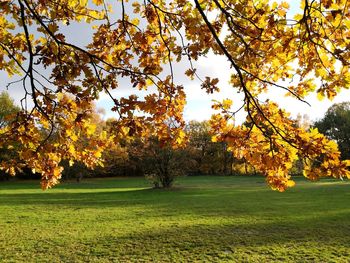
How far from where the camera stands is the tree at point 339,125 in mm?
52281

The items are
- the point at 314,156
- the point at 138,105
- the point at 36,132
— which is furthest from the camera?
the point at 36,132

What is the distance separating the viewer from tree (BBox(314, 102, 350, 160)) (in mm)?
52281

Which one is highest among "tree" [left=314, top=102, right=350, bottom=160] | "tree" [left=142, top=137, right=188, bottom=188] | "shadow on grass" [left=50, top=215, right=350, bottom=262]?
"tree" [left=314, top=102, right=350, bottom=160]

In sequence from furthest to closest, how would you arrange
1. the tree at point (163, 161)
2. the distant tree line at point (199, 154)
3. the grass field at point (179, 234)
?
the distant tree line at point (199, 154) < the tree at point (163, 161) < the grass field at point (179, 234)

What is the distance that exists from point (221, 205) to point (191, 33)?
1042cm

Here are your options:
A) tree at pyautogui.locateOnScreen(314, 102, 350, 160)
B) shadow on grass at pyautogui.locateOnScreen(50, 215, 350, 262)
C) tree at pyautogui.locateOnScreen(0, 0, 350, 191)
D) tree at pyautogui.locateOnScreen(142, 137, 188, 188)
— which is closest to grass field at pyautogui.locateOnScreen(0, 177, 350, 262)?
shadow on grass at pyautogui.locateOnScreen(50, 215, 350, 262)

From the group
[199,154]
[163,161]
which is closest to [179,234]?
[163,161]

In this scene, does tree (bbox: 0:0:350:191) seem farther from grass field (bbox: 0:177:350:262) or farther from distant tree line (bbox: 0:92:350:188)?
distant tree line (bbox: 0:92:350:188)

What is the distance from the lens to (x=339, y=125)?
176 ft

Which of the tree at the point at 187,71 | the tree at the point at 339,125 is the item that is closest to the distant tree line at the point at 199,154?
the tree at the point at 339,125

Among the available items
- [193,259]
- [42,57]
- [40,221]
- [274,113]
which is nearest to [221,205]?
[40,221]

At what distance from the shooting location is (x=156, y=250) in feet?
Result: 23.0

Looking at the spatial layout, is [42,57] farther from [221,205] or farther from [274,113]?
[221,205]

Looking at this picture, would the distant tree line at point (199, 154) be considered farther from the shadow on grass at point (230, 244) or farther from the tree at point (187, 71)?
the tree at point (187, 71)
